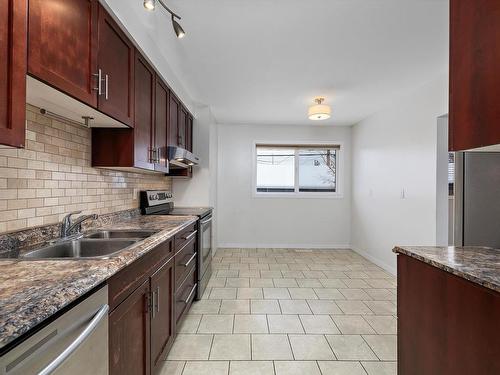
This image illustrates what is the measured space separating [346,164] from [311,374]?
437cm

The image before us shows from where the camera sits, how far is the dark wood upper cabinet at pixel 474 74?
108 cm

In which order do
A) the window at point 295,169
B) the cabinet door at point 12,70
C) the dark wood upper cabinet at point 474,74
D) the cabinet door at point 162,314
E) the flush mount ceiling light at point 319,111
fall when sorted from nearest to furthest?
1. the cabinet door at point 12,70
2. the dark wood upper cabinet at point 474,74
3. the cabinet door at point 162,314
4. the flush mount ceiling light at point 319,111
5. the window at point 295,169

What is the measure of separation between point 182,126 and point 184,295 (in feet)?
6.92

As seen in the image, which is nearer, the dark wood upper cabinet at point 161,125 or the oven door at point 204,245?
the dark wood upper cabinet at point 161,125

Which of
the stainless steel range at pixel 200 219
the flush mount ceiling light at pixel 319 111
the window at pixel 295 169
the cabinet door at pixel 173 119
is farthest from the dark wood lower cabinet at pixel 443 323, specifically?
the window at pixel 295 169

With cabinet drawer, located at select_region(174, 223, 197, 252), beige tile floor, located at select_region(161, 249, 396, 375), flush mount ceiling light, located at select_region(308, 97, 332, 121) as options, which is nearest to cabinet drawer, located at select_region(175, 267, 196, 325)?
beige tile floor, located at select_region(161, 249, 396, 375)

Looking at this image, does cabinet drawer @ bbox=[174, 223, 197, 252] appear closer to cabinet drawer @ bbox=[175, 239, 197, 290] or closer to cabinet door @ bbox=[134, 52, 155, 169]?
cabinet drawer @ bbox=[175, 239, 197, 290]

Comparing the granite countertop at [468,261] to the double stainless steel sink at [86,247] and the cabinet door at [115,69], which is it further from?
the cabinet door at [115,69]

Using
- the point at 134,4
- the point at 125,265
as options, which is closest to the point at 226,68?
the point at 134,4

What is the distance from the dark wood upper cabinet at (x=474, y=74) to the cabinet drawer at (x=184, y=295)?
2.03 m

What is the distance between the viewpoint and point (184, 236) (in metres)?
2.39

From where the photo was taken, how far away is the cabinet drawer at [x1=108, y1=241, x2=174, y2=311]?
1136mm

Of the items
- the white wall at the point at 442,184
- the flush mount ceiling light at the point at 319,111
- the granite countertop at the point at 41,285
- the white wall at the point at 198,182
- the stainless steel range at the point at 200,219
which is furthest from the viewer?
the white wall at the point at 198,182

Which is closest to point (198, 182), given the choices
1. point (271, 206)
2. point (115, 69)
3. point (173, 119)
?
→ point (173, 119)
